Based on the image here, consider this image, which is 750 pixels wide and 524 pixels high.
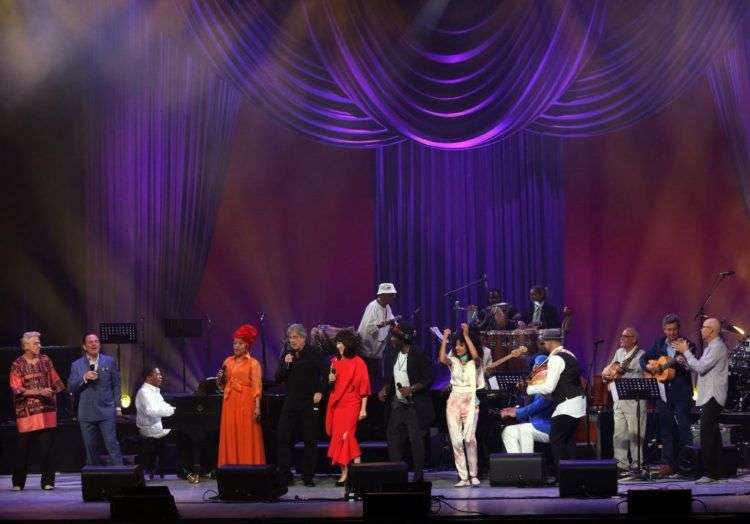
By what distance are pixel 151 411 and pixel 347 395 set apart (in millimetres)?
2229

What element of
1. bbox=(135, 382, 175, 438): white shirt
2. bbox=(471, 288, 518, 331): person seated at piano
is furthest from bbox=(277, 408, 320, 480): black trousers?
bbox=(471, 288, 518, 331): person seated at piano

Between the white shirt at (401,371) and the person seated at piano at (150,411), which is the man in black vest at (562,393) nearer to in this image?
the white shirt at (401,371)

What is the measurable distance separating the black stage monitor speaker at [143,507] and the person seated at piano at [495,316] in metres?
6.77

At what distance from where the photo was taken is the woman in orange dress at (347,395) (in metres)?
13.0

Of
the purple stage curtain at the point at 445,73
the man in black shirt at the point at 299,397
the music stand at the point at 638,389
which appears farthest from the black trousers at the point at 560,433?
the purple stage curtain at the point at 445,73

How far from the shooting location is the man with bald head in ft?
40.2

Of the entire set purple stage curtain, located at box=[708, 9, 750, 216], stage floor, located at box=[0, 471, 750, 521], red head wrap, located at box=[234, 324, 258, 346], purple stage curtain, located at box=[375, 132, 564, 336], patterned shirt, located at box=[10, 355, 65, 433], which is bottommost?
stage floor, located at box=[0, 471, 750, 521]

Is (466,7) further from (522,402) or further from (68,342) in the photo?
(68,342)

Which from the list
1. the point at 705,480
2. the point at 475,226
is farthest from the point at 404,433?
the point at 475,226

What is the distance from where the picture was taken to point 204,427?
45.2ft

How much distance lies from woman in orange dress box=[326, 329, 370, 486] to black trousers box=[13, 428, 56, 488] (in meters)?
3.06

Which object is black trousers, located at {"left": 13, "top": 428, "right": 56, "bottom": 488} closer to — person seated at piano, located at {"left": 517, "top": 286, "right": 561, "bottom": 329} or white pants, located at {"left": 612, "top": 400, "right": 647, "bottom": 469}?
person seated at piano, located at {"left": 517, "top": 286, "right": 561, "bottom": 329}

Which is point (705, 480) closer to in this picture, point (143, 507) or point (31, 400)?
point (143, 507)

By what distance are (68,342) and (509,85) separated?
699 centimetres
